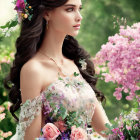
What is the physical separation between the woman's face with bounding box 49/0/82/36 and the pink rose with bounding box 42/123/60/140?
86 cm

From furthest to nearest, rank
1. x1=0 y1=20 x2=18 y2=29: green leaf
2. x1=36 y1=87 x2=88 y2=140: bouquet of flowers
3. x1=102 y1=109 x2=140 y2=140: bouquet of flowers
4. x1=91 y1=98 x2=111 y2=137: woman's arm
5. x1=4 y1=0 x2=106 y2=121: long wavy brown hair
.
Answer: x1=91 y1=98 x2=111 y2=137: woman's arm < x1=0 y1=20 x2=18 y2=29: green leaf < x1=4 y1=0 x2=106 y2=121: long wavy brown hair < x1=36 y1=87 x2=88 y2=140: bouquet of flowers < x1=102 y1=109 x2=140 y2=140: bouquet of flowers

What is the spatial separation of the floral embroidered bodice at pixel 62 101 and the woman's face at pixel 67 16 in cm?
44

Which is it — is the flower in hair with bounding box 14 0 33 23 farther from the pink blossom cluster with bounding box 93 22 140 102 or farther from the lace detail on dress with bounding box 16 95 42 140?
the pink blossom cluster with bounding box 93 22 140 102

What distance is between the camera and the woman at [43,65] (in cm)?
294

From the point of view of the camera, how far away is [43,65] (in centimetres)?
306

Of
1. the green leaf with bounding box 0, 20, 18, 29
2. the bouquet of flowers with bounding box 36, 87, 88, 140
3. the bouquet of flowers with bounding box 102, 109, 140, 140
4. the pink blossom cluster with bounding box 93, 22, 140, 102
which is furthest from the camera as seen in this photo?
the pink blossom cluster with bounding box 93, 22, 140, 102

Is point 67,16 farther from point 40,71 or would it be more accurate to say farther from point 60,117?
point 60,117

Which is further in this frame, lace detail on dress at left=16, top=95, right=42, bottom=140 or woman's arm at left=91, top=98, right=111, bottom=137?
woman's arm at left=91, top=98, right=111, bottom=137

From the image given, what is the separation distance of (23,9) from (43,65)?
537 mm

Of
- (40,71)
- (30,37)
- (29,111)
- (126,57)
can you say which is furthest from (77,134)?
(126,57)

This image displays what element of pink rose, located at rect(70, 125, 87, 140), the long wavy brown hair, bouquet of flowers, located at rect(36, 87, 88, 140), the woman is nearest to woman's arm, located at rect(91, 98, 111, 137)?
the woman

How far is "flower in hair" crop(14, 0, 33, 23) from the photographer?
3.06m

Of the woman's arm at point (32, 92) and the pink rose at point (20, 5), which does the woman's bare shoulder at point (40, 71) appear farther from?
the pink rose at point (20, 5)

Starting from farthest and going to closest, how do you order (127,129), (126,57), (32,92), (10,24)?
1. (126,57)
2. (10,24)
3. (32,92)
4. (127,129)
